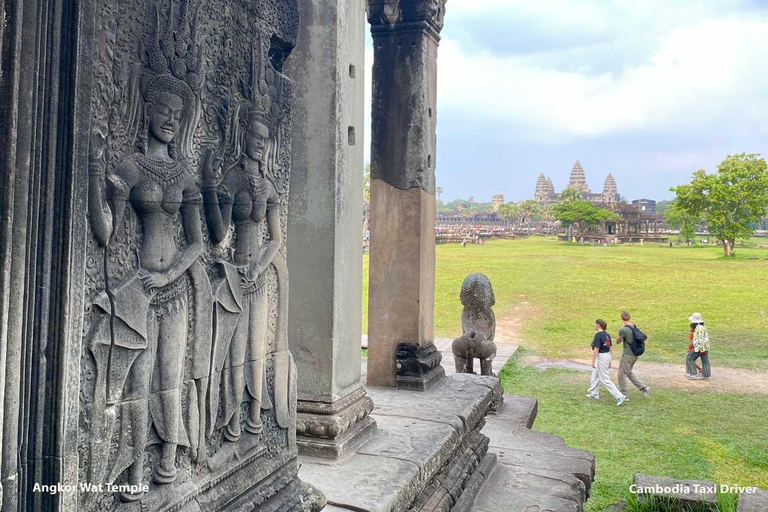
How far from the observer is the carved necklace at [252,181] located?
248 centimetres

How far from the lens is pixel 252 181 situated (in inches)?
99.2

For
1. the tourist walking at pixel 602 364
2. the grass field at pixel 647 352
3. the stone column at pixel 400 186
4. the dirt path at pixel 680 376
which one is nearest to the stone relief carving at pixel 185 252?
the stone column at pixel 400 186

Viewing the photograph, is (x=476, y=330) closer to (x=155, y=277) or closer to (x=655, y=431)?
(x=655, y=431)

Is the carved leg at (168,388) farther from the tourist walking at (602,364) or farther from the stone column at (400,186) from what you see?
the tourist walking at (602,364)

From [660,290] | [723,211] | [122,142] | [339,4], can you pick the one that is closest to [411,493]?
[122,142]

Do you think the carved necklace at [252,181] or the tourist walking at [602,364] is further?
the tourist walking at [602,364]

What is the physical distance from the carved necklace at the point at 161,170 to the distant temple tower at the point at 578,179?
114515 mm

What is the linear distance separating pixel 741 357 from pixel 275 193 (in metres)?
12.0

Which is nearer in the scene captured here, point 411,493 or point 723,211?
point 411,493

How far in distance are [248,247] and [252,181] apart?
0.85 ft

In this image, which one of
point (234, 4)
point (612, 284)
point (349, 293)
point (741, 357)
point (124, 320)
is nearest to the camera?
point (124, 320)

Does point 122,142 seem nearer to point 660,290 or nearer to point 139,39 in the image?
Result: point 139,39

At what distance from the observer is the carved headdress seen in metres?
2.01

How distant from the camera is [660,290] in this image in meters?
22.5
